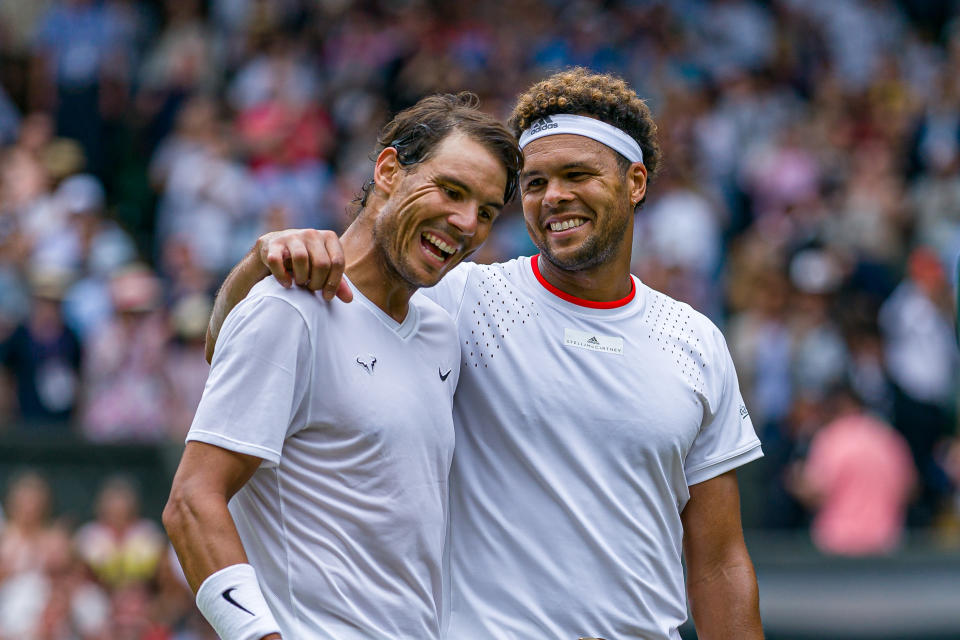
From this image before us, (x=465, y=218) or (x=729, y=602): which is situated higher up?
(x=465, y=218)

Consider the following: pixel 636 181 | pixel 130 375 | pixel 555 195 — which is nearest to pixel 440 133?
pixel 555 195

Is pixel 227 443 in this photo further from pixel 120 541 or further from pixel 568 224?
pixel 120 541

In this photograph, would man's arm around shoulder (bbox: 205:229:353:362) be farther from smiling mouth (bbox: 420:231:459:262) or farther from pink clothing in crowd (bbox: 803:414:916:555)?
pink clothing in crowd (bbox: 803:414:916:555)

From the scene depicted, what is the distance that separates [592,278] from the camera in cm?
469

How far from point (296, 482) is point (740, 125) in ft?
33.8

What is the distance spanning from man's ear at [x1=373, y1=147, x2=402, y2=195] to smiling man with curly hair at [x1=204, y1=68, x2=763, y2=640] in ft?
1.55

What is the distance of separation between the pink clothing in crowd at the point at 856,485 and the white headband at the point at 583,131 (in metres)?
5.50

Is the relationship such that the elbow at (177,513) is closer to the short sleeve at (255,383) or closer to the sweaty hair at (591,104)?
the short sleeve at (255,383)

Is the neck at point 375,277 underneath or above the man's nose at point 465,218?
underneath

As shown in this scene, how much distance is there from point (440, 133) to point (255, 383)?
0.92 metres

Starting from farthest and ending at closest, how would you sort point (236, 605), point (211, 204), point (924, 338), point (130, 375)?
1. point (211, 204)
2. point (130, 375)
3. point (924, 338)
4. point (236, 605)

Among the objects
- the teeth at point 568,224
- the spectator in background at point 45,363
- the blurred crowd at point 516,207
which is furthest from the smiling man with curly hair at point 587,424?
the spectator in background at point 45,363

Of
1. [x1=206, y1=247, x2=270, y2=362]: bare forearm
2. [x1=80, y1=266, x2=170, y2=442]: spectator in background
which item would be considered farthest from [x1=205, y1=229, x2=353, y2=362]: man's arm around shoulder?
[x1=80, y1=266, x2=170, y2=442]: spectator in background

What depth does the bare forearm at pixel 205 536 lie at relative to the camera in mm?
3553
